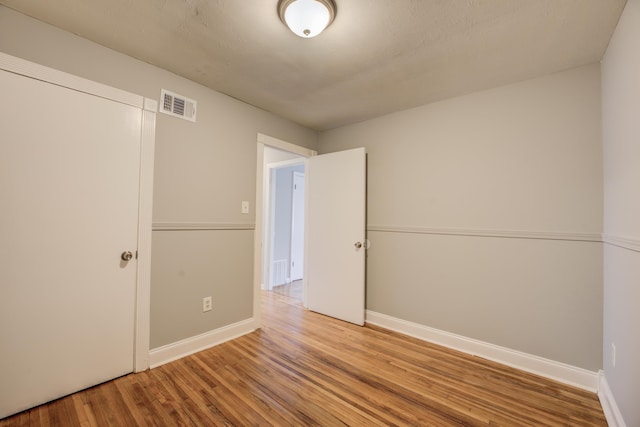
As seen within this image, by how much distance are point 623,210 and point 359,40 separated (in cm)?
184

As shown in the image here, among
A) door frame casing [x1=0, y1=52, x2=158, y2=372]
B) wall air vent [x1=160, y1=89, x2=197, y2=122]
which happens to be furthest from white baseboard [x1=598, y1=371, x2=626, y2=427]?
wall air vent [x1=160, y1=89, x2=197, y2=122]

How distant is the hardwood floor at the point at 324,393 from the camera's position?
1.55 m

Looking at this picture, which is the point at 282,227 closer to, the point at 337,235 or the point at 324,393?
the point at 337,235

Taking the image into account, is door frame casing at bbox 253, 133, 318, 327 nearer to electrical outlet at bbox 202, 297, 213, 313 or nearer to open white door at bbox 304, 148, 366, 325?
electrical outlet at bbox 202, 297, 213, 313

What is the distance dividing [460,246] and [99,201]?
2909 millimetres

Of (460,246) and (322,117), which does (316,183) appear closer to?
(322,117)

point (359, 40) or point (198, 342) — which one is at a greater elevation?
point (359, 40)

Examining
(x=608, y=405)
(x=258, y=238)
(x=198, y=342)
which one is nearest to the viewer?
(x=608, y=405)

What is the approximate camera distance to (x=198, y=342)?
231 centimetres

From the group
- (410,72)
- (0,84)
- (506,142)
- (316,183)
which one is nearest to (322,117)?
(316,183)

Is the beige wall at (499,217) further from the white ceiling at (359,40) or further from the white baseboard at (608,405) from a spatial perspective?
the white ceiling at (359,40)

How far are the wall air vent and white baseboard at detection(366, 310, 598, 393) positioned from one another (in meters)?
2.76

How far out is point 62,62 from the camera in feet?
5.57

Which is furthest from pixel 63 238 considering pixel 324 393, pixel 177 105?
pixel 324 393
